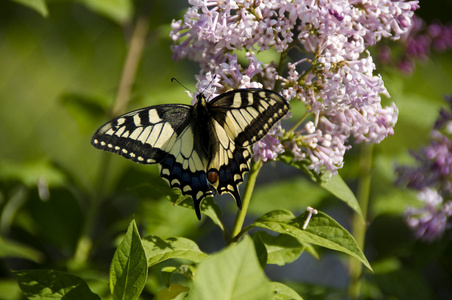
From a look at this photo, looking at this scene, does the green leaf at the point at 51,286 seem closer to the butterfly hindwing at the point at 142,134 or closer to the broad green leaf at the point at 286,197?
the butterfly hindwing at the point at 142,134

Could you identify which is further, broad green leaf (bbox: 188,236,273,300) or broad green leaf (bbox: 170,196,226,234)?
broad green leaf (bbox: 170,196,226,234)

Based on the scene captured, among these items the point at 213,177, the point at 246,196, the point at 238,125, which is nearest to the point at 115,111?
the point at 213,177

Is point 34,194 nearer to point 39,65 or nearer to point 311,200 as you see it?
point 311,200

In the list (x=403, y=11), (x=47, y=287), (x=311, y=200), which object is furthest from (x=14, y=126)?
(x=403, y=11)

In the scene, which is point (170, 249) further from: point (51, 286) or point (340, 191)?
point (340, 191)

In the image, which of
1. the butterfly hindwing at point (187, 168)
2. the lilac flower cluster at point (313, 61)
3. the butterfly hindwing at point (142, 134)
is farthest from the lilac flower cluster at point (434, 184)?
the butterfly hindwing at point (142, 134)

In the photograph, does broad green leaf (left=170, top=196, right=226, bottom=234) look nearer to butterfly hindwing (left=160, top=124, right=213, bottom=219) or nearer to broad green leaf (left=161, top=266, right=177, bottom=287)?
butterfly hindwing (left=160, top=124, right=213, bottom=219)

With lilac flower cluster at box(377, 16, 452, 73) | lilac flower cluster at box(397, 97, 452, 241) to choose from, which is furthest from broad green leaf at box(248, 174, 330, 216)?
lilac flower cluster at box(377, 16, 452, 73)
